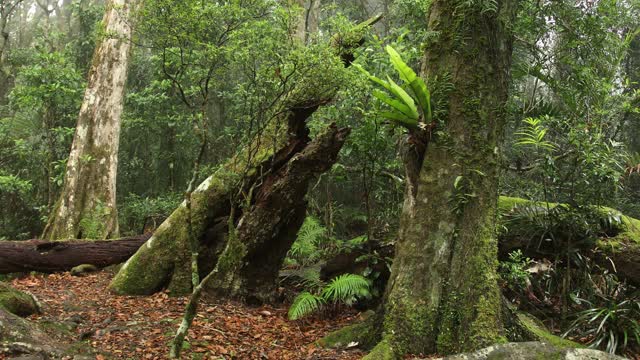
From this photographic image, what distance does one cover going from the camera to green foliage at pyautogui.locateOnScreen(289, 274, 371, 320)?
254 inches

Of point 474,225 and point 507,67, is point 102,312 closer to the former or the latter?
point 474,225

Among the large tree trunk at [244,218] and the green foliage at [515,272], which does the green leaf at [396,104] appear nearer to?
the large tree trunk at [244,218]

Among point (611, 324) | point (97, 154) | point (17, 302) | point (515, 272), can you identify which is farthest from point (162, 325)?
point (97, 154)

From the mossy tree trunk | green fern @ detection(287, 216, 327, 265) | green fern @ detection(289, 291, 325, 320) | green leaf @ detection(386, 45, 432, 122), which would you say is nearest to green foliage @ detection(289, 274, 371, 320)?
green fern @ detection(289, 291, 325, 320)

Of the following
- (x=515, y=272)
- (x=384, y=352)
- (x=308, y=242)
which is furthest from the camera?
(x=308, y=242)

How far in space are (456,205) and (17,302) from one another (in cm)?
444

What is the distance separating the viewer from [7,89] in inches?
728

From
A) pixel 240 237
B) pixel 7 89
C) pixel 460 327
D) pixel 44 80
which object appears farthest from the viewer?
pixel 7 89

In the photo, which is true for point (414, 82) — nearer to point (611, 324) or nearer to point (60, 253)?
point (611, 324)

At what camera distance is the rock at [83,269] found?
7.25 meters

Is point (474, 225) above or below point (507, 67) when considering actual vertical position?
below

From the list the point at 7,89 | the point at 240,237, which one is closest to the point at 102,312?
the point at 240,237

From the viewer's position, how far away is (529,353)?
13.2 ft

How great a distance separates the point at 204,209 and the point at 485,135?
3780 millimetres
